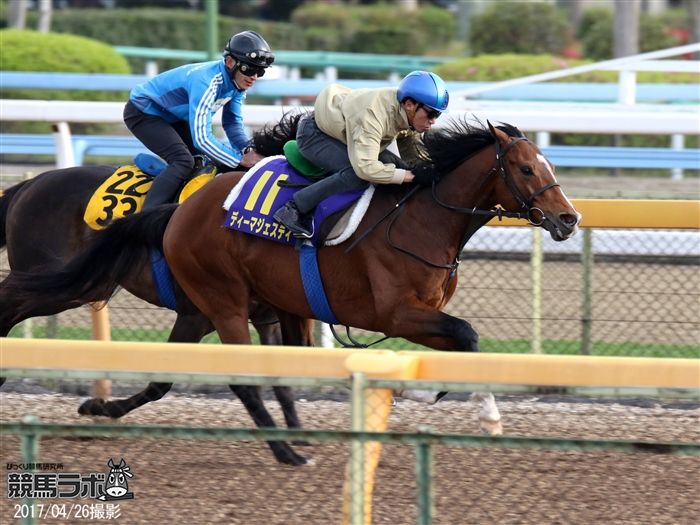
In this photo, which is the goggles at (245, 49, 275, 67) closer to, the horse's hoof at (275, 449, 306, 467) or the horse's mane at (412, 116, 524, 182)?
the horse's mane at (412, 116, 524, 182)

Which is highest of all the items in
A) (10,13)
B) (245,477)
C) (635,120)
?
(10,13)

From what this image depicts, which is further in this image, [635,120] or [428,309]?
[635,120]

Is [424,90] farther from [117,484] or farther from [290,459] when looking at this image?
[117,484]

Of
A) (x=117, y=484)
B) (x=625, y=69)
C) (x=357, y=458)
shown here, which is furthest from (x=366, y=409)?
(x=625, y=69)

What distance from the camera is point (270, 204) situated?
523 centimetres

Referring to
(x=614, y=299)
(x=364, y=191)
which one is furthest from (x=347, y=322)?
(x=614, y=299)

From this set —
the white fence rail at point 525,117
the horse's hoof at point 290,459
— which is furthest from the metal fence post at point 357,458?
the white fence rail at point 525,117

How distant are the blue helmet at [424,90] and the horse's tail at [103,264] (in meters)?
1.28

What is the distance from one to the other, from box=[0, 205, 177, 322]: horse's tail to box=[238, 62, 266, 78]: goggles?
2.57 ft

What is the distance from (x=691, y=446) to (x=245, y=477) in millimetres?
2274

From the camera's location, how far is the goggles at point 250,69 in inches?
231

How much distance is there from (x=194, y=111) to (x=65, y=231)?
0.89 meters

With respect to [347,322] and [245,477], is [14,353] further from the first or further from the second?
[347,322]

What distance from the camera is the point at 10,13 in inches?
858
